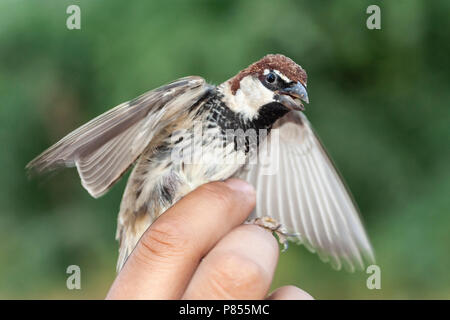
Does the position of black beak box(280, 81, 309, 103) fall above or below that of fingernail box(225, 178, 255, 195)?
above

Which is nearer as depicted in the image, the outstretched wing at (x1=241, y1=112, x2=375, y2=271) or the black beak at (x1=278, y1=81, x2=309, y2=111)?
the black beak at (x1=278, y1=81, x2=309, y2=111)

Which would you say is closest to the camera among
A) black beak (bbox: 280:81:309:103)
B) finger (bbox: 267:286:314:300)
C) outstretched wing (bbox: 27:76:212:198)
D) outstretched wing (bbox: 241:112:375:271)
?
finger (bbox: 267:286:314:300)

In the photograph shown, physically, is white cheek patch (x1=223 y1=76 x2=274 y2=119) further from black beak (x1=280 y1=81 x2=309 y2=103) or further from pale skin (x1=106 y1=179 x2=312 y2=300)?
pale skin (x1=106 y1=179 x2=312 y2=300)

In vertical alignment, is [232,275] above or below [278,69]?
below

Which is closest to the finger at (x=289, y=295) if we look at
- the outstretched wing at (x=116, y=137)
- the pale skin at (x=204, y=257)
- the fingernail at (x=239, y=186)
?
the pale skin at (x=204, y=257)

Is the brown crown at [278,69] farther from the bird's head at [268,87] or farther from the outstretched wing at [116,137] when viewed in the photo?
the outstretched wing at [116,137]

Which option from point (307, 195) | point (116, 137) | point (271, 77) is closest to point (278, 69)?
point (271, 77)

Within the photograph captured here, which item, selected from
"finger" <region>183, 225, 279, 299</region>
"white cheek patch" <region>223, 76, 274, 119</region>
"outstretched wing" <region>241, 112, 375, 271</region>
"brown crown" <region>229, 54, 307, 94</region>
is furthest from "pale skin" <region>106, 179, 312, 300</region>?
"outstretched wing" <region>241, 112, 375, 271</region>

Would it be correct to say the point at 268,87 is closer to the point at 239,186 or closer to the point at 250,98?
the point at 250,98
